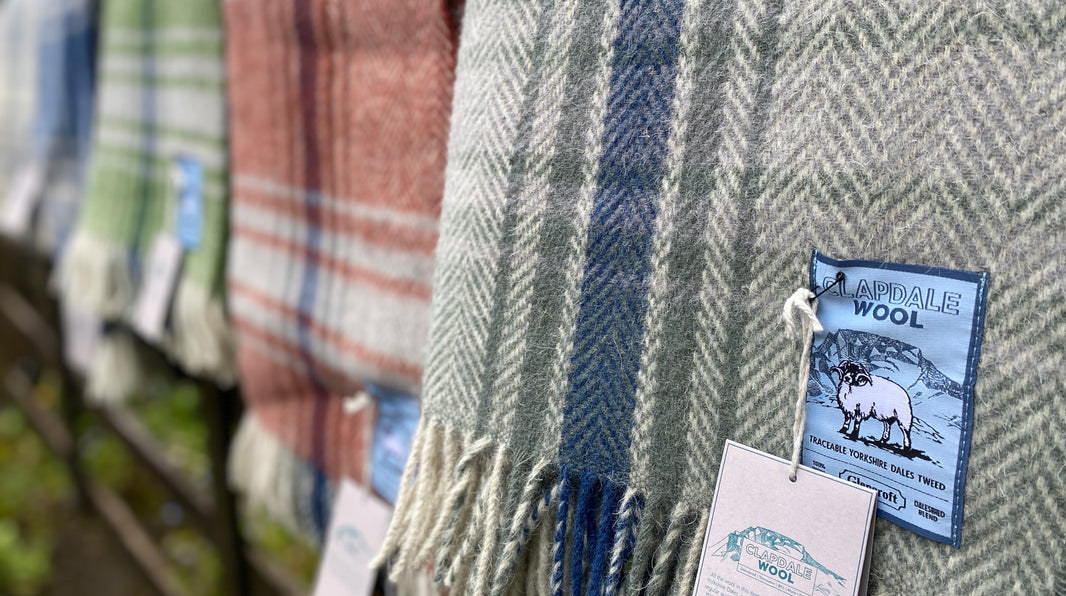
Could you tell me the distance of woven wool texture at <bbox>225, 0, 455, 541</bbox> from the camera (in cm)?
60

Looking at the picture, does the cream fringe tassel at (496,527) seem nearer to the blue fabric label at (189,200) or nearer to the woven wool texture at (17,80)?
the blue fabric label at (189,200)

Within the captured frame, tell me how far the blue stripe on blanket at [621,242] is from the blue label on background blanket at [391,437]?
0.25 m

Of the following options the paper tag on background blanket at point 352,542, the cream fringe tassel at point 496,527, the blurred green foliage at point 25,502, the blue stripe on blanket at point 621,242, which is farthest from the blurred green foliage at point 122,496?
the blue stripe on blanket at point 621,242

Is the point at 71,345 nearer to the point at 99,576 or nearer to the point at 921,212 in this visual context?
the point at 99,576

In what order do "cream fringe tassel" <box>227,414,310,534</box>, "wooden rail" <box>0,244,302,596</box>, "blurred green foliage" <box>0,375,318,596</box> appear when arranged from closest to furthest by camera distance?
1. "cream fringe tassel" <box>227,414,310,534</box>
2. "wooden rail" <box>0,244,302,596</box>
3. "blurred green foliage" <box>0,375,318,596</box>

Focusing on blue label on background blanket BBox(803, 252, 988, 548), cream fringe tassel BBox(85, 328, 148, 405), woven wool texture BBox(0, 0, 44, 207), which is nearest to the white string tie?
blue label on background blanket BBox(803, 252, 988, 548)

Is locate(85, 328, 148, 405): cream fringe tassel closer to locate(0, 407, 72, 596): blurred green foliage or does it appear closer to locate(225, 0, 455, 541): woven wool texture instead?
locate(225, 0, 455, 541): woven wool texture

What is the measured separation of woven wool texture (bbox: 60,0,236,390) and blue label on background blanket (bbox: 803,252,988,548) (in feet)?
2.46

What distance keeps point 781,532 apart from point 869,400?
0.07 m

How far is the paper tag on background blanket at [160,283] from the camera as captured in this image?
37.1 inches

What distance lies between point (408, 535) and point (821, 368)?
0.28 metres

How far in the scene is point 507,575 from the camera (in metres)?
0.42

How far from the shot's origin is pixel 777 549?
0.35 metres

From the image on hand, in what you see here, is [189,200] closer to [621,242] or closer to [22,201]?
[22,201]
